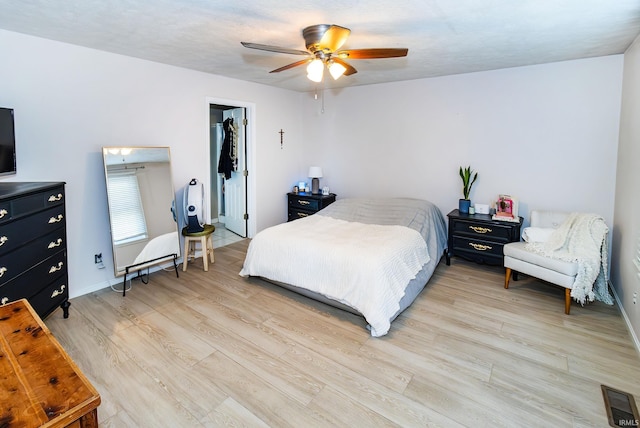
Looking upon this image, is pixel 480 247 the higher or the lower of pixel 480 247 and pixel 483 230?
the lower

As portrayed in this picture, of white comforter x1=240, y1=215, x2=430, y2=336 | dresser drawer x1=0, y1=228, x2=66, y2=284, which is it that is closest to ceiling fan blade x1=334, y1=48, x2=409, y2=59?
white comforter x1=240, y1=215, x2=430, y2=336

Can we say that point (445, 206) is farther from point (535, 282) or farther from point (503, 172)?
point (535, 282)

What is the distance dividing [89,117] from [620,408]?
4.68 metres

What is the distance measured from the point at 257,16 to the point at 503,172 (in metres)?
3.35

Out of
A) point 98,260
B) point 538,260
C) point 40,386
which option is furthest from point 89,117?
point 538,260

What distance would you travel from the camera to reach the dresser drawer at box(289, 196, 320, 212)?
5414 millimetres

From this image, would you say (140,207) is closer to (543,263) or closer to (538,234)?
(543,263)

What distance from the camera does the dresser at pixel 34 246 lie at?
224 cm

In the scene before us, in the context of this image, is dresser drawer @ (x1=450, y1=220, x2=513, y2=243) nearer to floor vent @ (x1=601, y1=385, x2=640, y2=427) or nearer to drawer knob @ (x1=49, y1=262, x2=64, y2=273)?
floor vent @ (x1=601, y1=385, x2=640, y2=427)

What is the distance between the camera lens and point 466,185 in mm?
4336

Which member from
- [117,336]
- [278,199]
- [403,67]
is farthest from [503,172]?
[117,336]

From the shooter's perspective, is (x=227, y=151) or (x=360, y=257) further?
(x=227, y=151)

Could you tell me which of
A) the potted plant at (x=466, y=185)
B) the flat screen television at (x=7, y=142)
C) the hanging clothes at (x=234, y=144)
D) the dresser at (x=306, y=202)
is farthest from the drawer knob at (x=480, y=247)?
the flat screen television at (x=7, y=142)

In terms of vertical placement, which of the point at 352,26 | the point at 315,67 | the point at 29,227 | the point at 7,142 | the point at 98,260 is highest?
the point at 352,26
